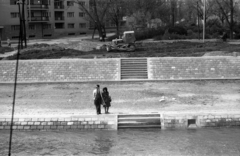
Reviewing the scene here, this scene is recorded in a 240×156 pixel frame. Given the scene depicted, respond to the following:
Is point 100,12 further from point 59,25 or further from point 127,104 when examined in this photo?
point 127,104

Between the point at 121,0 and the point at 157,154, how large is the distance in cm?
4727

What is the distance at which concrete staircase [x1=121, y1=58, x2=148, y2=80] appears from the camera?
Result: 28927 millimetres

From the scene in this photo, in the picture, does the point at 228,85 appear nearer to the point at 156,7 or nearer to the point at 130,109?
the point at 130,109

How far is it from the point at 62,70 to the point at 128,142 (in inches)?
574

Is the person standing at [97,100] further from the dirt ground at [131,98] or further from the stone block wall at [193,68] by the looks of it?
the stone block wall at [193,68]

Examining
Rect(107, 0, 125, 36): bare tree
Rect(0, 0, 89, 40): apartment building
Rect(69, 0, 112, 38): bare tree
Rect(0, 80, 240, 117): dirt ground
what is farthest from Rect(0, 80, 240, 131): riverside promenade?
Rect(0, 0, 89, 40): apartment building

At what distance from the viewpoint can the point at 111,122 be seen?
708 inches

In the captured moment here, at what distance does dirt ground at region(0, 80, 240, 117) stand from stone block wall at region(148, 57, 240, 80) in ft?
3.12

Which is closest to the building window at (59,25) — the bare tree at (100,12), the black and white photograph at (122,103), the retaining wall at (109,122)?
the bare tree at (100,12)

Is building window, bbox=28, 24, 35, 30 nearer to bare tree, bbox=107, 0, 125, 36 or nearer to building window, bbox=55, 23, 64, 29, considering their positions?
building window, bbox=55, 23, 64, 29

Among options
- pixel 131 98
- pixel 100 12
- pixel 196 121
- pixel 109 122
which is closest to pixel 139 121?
pixel 109 122

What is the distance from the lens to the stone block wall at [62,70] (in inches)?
1145

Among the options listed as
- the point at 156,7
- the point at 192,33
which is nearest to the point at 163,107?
the point at 192,33

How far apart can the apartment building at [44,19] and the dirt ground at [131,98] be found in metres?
36.3
